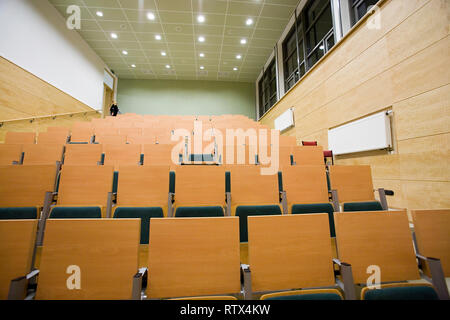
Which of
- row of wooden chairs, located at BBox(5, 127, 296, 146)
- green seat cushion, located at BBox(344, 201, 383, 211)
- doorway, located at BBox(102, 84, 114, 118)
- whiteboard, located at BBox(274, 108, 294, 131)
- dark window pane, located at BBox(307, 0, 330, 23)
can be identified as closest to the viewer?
green seat cushion, located at BBox(344, 201, 383, 211)

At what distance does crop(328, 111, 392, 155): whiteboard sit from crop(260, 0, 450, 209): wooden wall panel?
0.04 metres

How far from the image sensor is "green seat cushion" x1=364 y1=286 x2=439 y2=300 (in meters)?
0.34

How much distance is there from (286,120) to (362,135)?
3.52ft

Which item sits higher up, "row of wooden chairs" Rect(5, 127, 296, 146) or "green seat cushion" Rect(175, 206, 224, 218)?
"row of wooden chairs" Rect(5, 127, 296, 146)

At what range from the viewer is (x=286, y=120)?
2158 millimetres

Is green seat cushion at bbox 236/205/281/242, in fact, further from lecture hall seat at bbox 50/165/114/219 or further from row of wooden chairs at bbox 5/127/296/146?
row of wooden chairs at bbox 5/127/296/146

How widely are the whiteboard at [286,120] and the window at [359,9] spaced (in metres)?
0.87

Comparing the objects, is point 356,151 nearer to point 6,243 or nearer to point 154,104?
point 6,243

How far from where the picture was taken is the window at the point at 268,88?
2.96m

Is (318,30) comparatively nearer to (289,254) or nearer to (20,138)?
(289,254)

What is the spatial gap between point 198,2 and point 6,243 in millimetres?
2399

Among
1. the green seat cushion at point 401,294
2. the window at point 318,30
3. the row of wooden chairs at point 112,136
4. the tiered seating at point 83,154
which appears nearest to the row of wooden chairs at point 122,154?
the tiered seating at point 83,154

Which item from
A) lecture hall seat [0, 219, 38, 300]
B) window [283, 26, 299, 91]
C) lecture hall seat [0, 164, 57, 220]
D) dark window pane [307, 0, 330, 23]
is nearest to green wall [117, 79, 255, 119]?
window [283, 26, 299, 91]
